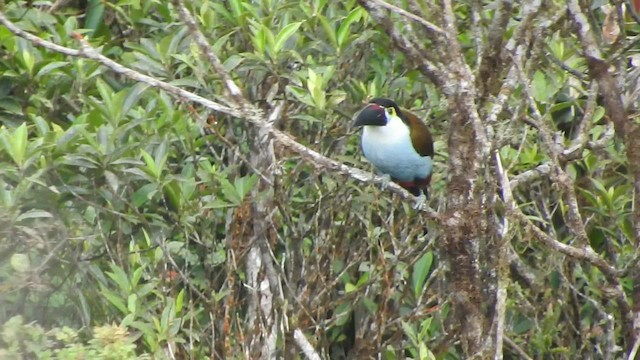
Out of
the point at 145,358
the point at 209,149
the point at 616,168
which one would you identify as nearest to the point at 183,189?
the point at 209,149

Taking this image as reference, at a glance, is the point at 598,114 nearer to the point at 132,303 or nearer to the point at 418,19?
the point at 418,19

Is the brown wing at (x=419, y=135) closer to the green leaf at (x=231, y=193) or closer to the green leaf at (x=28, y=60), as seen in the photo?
the green leaf at (x=231, y=193)

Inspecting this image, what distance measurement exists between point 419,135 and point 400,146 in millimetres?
157

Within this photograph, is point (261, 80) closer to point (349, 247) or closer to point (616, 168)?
point (349, 247)

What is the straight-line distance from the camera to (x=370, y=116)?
518 centimetres

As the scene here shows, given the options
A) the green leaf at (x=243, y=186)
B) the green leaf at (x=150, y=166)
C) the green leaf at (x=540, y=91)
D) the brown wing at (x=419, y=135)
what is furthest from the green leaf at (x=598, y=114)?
the green leaf at (x=150, y=166)

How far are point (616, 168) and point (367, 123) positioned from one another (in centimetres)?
149

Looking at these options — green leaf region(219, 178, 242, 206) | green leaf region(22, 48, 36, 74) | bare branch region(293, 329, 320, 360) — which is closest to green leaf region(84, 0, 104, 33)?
green leaf region(22, 48, 36, 74)

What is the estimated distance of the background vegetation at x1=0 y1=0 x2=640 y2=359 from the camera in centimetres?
441

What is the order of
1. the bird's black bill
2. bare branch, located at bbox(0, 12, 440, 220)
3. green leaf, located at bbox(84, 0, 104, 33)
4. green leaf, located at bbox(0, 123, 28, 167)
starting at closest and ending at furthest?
1. bare branch, located at bbox(0, 12, 440, 220)
2. green leaf, located at bbox(0, 123, 28, 167)
3. the bird's black bill
4. green leaf, located at bbox(84, 0, 104, 33)

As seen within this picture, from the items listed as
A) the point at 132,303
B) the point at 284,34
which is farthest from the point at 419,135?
the point at 132,303

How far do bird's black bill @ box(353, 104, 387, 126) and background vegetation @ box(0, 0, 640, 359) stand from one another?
18 centimetres

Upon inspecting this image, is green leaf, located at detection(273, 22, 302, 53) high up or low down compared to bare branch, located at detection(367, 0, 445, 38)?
down

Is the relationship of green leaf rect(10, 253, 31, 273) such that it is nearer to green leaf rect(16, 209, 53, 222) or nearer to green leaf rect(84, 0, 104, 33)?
green leaf rect(16, 209, 53, 222)
